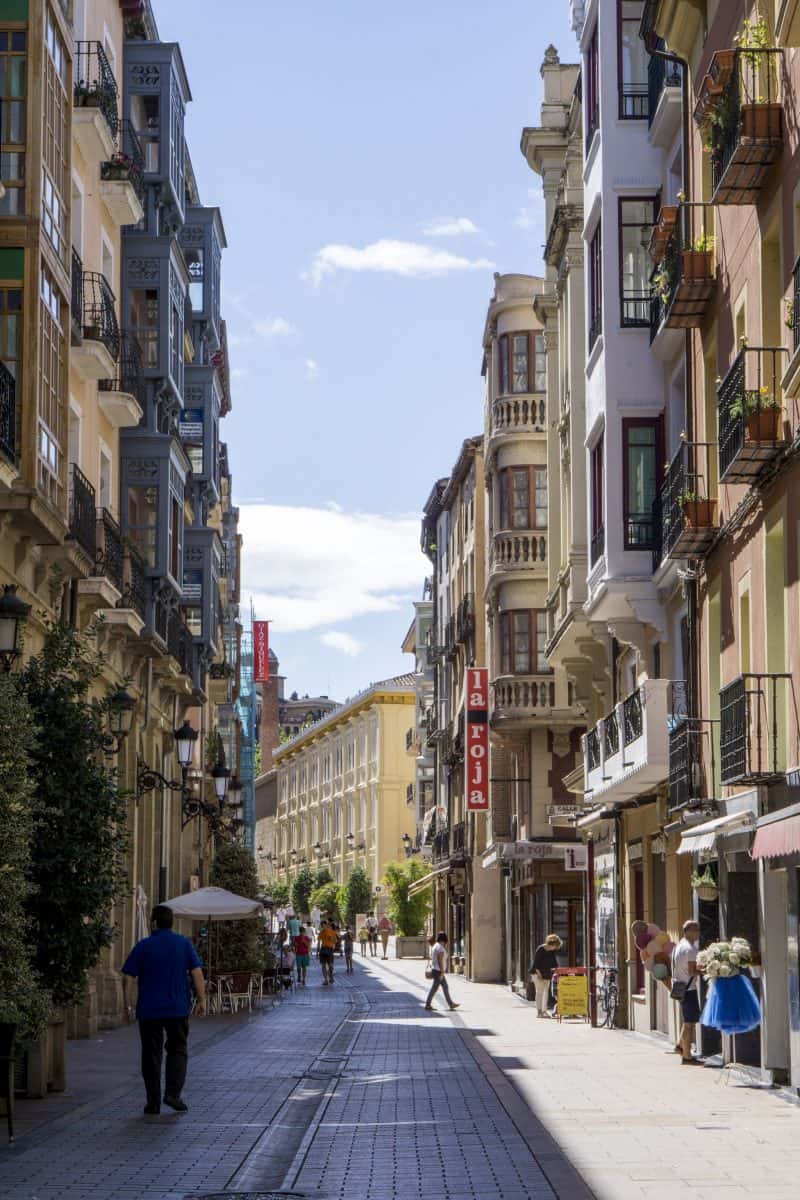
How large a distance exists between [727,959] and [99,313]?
16.0 meters

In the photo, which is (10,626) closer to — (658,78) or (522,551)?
(658,78)

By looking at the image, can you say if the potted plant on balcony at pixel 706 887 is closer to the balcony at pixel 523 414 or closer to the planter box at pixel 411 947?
the balcony at pixel 523 414

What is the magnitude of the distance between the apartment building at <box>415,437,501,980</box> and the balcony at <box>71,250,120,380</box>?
88.3ft

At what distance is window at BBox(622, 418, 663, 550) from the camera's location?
2841cm

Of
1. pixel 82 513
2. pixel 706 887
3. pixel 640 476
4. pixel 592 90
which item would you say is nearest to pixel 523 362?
pixel 592 90

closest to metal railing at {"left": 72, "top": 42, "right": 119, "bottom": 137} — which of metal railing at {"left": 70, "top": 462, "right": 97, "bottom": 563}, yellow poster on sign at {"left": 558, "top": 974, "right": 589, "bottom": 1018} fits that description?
metal railing at {"left": 70, "top": 462, "right": 97, "bottom": 563}

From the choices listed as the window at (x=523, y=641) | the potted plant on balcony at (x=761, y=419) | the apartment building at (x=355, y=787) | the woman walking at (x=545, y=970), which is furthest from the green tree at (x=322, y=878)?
the potted plant on balcony at (x=761, y=419)

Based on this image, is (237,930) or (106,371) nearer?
(106,371)

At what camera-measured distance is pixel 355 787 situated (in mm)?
121750

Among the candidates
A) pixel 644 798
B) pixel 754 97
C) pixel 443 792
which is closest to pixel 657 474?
pixel 644 798

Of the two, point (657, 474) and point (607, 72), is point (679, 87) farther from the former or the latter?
point (657, 474)

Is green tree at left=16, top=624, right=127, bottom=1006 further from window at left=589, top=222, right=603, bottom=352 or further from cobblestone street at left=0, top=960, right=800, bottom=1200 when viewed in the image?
window at left=589, top=222, right=603, bottom=352

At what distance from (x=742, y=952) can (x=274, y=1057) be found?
767 centimetres

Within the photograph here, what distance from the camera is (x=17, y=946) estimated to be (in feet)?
48.0
